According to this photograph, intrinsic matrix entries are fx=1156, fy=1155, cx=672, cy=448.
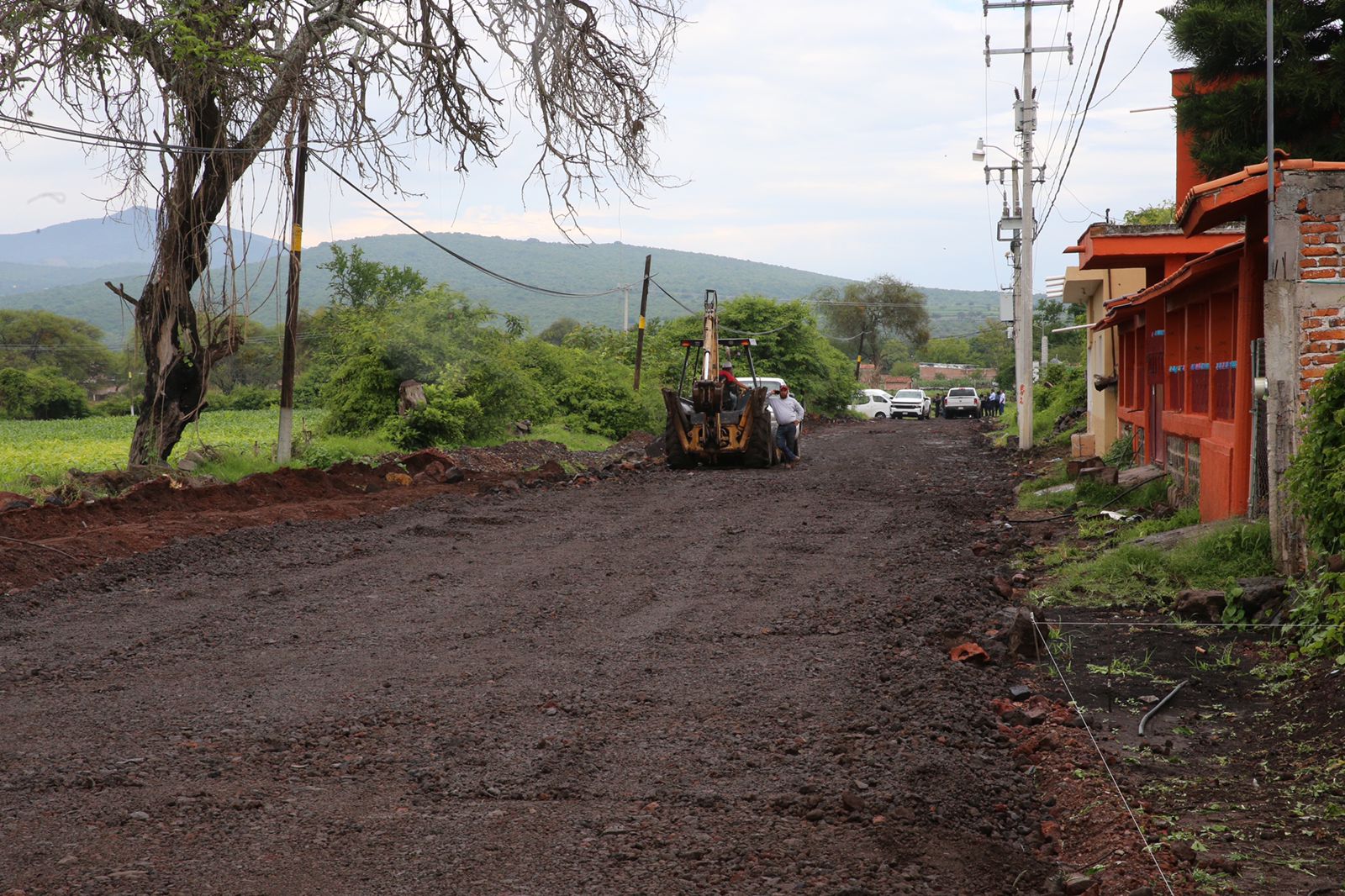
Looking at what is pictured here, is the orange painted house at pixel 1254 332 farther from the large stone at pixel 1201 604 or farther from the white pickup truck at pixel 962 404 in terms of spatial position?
the white pickup truck at pixel 962 404

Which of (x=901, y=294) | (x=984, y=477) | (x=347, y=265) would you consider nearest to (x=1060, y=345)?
(x=901, y=294)

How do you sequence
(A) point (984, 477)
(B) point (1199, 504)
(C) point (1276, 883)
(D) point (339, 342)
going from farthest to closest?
(D) point (339, 342)
(A) point (984, 477)
(B) point (1199, 504)
(C) point (1276, 883)

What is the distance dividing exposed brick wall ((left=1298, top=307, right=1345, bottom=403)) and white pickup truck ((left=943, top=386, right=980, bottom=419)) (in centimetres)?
4982

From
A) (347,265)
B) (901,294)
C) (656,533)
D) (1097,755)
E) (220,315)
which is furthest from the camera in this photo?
Answer: (901,294)

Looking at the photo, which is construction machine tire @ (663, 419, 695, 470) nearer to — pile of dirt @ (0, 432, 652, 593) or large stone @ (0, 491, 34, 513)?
pile of dirt @ (0, 432, 652, 593)

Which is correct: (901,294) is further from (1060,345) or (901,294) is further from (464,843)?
(464,843)

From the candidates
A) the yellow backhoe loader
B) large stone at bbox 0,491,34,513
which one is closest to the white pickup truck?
the yellow backhoe loader

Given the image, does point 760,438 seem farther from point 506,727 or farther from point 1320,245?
point 506,727

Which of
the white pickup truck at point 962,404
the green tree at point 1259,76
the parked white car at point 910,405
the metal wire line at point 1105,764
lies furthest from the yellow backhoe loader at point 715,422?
the parked white car at point 910,405

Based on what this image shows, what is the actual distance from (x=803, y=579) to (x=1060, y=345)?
82123 mm

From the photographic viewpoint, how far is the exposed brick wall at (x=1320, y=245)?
8766 millimetres

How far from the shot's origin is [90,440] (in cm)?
3281

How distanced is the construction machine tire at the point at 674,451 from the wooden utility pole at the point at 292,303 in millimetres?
7301

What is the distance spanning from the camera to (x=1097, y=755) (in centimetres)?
542
